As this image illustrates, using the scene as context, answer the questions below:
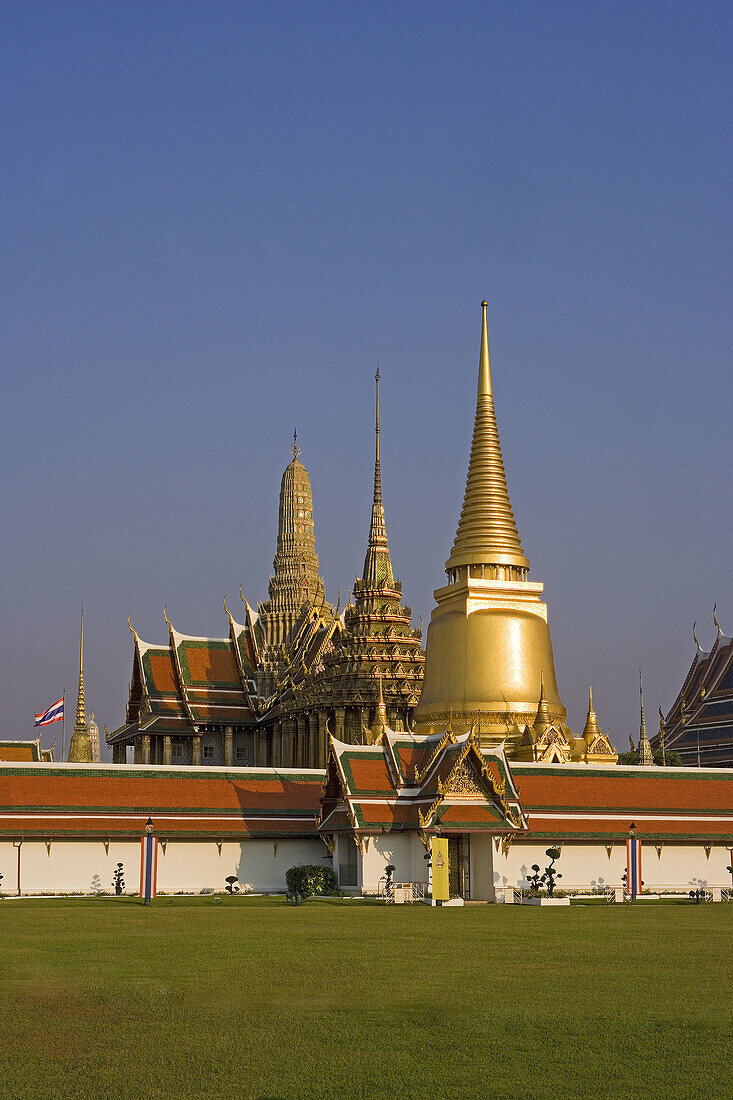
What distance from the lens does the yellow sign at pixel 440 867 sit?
3605 centimetres

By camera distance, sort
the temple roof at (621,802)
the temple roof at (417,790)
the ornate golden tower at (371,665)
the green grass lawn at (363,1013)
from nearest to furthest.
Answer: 1. the green grass lawn at (363,1013)
2. the temple roof at (417,790)
3. the temple roof at (621,802)
4. the ornate golden tower at (371,665)

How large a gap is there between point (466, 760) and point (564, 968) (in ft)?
69.0

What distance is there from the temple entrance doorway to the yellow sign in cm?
229

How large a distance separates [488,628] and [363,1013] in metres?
43.5

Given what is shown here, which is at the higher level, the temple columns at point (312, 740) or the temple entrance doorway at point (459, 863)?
the temple columns at point (312, 740)

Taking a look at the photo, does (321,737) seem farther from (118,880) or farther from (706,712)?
(118,880)

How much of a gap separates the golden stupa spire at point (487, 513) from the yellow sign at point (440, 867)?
75.4 feet

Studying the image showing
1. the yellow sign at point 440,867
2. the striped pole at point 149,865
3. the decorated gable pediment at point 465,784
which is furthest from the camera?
the decorated gable pediment at point 465,784

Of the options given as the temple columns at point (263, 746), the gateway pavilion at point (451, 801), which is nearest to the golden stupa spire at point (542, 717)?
the gateway pavilion at point (451, 801)

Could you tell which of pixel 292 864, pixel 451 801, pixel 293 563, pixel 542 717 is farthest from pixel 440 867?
pixel 293 563

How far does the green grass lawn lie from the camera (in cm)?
1168

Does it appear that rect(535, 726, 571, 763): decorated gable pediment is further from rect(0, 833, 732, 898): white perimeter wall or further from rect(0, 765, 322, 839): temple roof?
rect(0, 765, 322, 839): temple roof

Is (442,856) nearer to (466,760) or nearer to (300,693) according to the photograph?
(466,760)

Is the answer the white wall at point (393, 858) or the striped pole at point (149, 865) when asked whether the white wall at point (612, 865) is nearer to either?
the white wall at point (393, 858)
